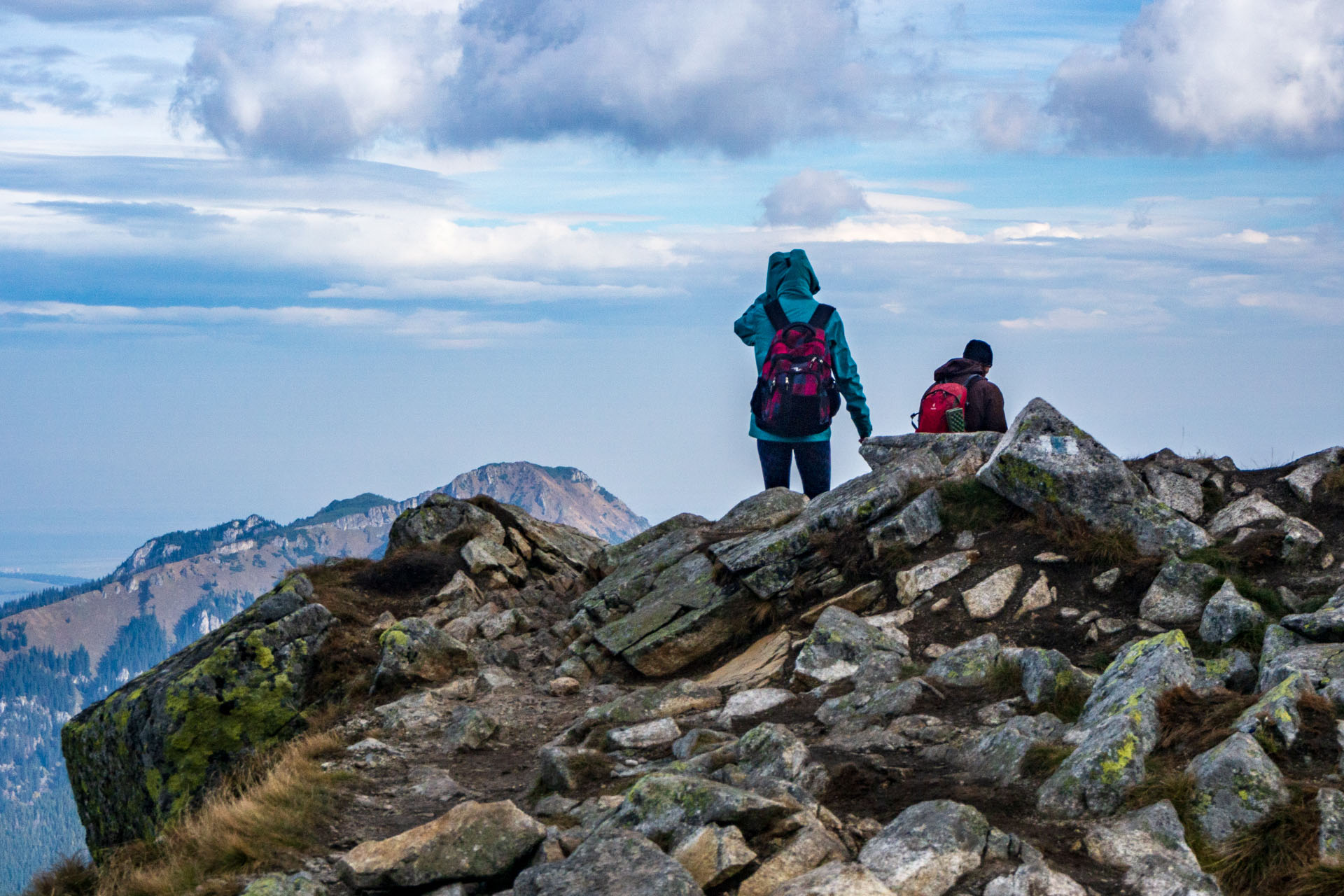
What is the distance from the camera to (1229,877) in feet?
24.3

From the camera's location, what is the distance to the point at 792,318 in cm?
1884

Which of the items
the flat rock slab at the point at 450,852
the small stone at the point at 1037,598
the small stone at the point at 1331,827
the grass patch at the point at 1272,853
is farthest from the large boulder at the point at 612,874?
the small stone at the point at 1037,598

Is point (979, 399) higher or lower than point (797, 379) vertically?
lower

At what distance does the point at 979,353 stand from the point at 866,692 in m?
9.50

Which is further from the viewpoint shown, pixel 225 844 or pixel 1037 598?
pixel 1037 598

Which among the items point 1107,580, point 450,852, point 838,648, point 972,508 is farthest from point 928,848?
point 972,508

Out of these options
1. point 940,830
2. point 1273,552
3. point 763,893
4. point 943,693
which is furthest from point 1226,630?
point 763,893

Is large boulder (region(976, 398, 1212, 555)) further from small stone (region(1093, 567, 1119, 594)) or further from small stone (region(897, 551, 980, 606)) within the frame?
small stone (region(897, 551, 980, 606))

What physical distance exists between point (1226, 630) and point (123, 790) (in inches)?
653

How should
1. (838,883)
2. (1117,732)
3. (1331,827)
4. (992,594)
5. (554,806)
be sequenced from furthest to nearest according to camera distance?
(992,594) → (554,806) → (1117,732) → (1331,827) → (838,883)

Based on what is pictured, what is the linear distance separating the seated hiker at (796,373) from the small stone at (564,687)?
5.97 metres

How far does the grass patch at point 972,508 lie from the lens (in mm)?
15938

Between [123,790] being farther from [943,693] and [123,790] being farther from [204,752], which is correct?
→ [943,693]

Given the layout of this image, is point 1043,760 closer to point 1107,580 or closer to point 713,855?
point 713,855
